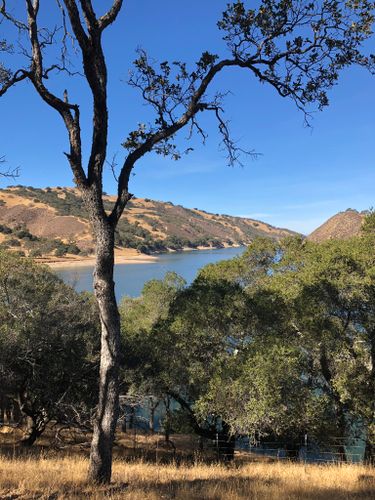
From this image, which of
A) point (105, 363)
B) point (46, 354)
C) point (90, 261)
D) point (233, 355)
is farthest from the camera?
point (90, 261)

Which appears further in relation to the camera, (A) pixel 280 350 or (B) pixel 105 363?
(A) pixel 280 350

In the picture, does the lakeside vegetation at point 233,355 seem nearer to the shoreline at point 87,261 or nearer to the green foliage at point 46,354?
the green foliage at point 46,354

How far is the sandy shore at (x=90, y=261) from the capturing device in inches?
4128

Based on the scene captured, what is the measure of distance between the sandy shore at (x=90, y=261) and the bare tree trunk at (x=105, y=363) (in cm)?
9125

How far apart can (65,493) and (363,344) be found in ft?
44.3

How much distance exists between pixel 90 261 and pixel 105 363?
114296 mm

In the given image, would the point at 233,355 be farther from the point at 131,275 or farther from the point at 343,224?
the point at 343,224

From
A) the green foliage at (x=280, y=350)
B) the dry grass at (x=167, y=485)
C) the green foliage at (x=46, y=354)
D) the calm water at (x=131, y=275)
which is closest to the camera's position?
the dry grass at (x=167, y=485)

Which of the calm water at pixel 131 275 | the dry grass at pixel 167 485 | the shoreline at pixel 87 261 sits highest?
the shoreline at pixel 87 261

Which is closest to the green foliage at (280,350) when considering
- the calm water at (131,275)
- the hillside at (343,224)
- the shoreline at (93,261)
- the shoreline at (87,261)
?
the calm water at (131,275)

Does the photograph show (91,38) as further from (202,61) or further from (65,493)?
(65,493)

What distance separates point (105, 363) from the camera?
6168 millimetres

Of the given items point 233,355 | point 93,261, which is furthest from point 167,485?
point 93,261

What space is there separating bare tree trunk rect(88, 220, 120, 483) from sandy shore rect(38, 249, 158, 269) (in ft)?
299
